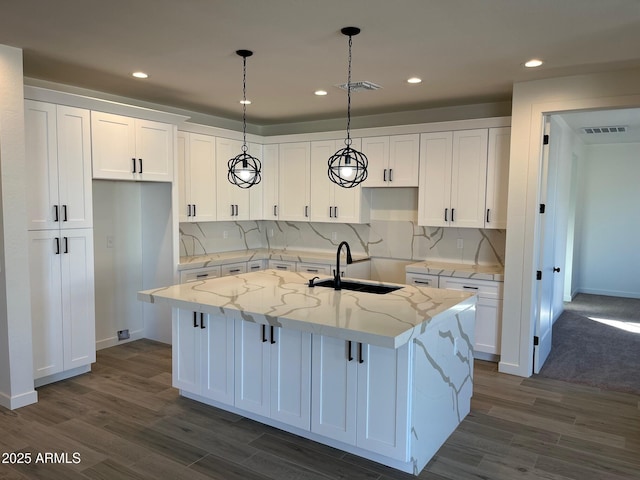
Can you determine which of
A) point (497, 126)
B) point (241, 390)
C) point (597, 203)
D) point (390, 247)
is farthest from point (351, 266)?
point (597, 203)

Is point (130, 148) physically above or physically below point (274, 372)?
above

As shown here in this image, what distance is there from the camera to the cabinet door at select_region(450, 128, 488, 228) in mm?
4762

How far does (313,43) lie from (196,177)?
258cm

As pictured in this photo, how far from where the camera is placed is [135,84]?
14.5 feet

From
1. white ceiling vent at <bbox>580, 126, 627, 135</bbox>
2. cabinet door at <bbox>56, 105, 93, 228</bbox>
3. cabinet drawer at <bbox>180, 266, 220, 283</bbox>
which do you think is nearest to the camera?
cabinet door at <bbox>56, 105, 93, 228</bbox>

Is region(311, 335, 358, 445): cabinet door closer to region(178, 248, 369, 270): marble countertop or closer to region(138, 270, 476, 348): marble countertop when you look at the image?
region(138, 270, 476, 348): marble countertop

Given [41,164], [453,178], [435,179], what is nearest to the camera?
[41,164]

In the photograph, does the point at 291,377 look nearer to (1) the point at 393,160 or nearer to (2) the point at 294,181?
(1) the point at 393,160

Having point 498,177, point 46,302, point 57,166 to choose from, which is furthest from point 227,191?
point 498,177

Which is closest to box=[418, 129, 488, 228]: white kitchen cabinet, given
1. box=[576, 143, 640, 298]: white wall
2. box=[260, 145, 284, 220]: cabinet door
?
box=[260, 145, 284, 220]: cabinet door

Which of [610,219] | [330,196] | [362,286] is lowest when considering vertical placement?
[362,286]

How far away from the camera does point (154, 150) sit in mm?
4633

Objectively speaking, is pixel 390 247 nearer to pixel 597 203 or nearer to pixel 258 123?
pixel 258 123

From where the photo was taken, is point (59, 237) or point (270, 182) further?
point (270, 182)
